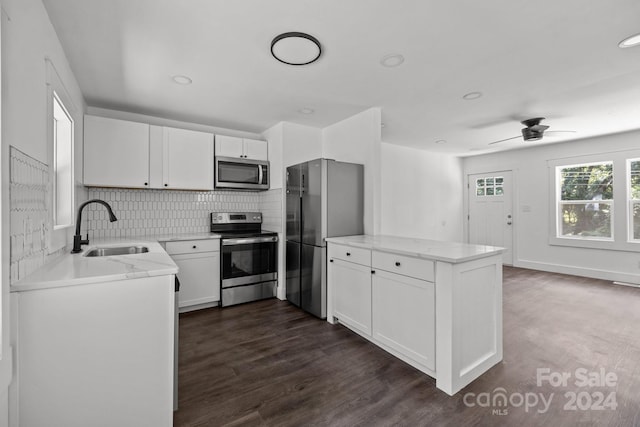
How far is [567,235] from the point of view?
5223 mm

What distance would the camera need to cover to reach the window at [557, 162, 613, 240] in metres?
4.77

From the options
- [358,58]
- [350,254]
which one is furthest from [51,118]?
[350,254]

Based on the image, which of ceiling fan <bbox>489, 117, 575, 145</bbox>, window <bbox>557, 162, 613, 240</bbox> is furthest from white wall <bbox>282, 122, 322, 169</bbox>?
window <bbox>557, 162, 613, 240</bbox>

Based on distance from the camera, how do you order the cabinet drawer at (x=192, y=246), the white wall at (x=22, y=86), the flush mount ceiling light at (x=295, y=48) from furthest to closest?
the cabinet drawer at (x=192, y=246)
the flush mount ceiling light at (x=295, y=48)
the white wall at (x=22, y=86)

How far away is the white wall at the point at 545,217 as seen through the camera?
4.60m

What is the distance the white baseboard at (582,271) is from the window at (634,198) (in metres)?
0.61

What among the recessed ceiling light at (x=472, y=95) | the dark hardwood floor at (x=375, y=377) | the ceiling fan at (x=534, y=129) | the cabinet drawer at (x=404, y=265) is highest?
the recessed ceiling light at (x=472, y=95)

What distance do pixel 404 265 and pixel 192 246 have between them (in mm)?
2424

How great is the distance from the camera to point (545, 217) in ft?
17.7

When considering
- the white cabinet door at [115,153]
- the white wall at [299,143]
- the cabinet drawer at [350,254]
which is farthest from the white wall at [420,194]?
the white cabinet door at [115,153]

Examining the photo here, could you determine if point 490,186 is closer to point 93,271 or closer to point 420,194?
point 420,194

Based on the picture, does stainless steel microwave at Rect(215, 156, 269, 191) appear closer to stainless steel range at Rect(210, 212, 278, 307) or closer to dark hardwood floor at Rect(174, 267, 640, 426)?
stainless steel range at Rect(210, 212, 278, 307)

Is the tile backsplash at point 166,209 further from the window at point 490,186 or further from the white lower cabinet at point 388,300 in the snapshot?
the window at point 490,186

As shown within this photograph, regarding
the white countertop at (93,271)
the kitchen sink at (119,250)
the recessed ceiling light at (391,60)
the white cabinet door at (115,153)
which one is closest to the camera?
the white countertop at (93,271)
